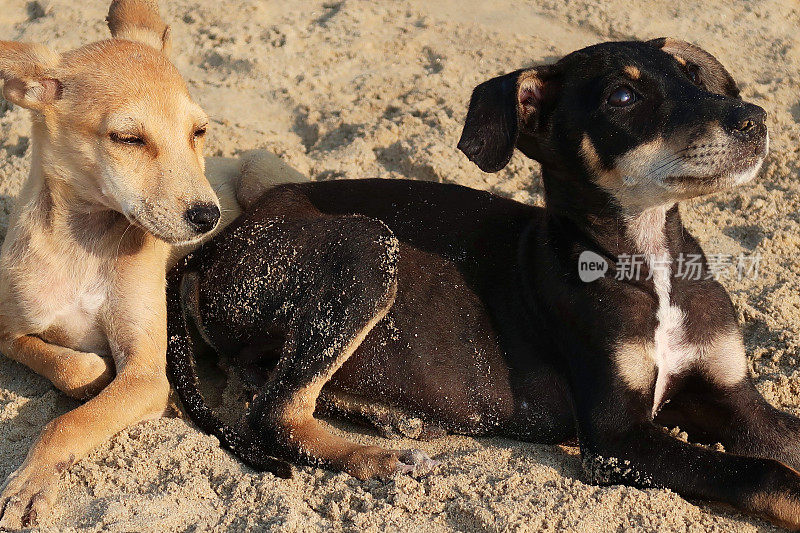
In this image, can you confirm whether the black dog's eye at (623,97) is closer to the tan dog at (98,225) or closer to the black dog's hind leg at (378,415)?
the black dog's hind leg at (378,415)

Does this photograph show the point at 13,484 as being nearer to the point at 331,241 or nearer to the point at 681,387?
the point at 331,241

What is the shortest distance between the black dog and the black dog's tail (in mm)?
12

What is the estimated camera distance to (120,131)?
4457mm

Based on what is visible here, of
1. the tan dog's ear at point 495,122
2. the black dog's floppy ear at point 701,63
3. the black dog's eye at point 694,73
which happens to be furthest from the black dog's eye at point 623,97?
the black dog's floppy ear at point 701,63

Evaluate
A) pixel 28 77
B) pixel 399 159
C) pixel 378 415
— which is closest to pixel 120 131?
pixel 28 77

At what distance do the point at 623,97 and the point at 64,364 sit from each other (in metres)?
2.85

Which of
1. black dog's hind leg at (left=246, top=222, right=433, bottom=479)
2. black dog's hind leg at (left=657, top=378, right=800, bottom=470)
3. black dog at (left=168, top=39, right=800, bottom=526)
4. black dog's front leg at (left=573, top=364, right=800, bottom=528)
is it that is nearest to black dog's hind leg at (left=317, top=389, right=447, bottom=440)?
black dog at (left=168, top=39, right=800, bottom=526)

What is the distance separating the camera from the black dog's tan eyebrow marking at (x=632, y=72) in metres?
4.32

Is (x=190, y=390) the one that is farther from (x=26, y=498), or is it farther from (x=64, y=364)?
(x=26, y=498)

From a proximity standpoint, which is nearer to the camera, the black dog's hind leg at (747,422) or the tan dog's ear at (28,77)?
the black dog's hind leg at (747,422)

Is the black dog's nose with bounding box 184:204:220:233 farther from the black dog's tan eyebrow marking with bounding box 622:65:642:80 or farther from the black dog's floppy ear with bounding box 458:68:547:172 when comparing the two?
the black dog's tan eyebrow marking with bounding box 622:65:642:80

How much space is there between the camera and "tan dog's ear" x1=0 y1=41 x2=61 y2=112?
4562 mm

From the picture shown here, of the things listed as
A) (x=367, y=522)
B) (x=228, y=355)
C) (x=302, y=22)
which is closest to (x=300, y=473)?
(x=367, y=522)

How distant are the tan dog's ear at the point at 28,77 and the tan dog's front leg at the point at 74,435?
133 centimetres
